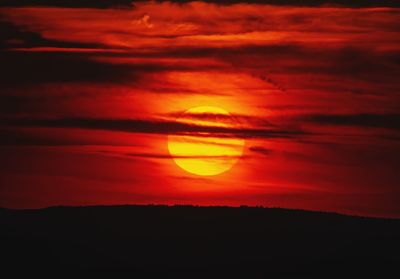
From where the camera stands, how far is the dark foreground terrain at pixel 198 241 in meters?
55.7

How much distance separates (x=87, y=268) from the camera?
2172 inches

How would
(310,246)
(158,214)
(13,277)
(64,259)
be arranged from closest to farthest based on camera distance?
1. (13,277)
2. (64,259)
3. (310,246)
4. (158,214)

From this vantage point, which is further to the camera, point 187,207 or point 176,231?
point 187,207

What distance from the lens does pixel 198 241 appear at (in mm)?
61438

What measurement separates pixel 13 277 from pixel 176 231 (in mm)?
12310

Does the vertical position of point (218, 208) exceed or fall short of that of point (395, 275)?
it exceeds it

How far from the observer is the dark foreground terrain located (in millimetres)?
55656

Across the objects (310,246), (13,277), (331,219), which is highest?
(331,219)

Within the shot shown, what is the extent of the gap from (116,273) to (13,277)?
13.6 feet

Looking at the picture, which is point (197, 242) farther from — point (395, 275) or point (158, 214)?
point (395, 275)

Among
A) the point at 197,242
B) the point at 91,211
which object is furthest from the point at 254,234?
the point at 91,211

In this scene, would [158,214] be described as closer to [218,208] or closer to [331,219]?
[218,208]

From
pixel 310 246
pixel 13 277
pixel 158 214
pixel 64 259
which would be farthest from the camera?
pixel 158 214

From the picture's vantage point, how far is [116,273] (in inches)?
2120
